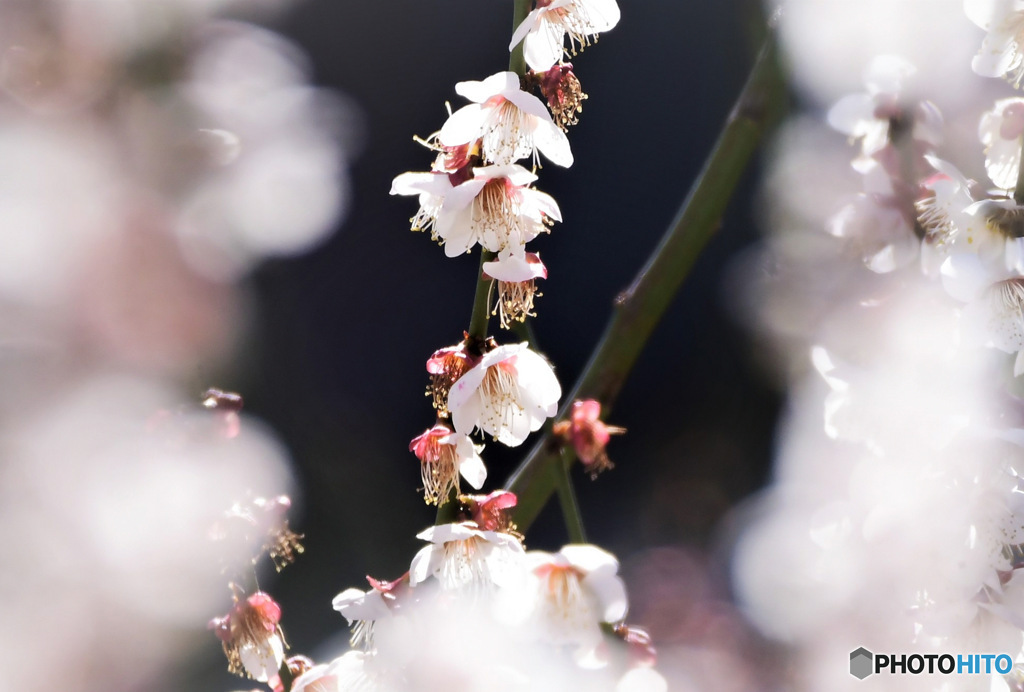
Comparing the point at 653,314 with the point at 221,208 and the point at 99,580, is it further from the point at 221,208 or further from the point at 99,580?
the point at 221,208

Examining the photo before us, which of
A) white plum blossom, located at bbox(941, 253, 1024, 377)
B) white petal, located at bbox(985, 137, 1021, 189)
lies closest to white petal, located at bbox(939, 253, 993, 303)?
white plum blossom, located at bbox(941, 253, 1024, 377)

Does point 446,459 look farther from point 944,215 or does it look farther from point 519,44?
point 944,215

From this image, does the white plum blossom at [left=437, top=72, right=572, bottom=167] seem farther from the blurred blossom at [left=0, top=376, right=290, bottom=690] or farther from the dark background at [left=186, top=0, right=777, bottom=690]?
the dark background at [left=186, top=0, right=777, bottom=690]

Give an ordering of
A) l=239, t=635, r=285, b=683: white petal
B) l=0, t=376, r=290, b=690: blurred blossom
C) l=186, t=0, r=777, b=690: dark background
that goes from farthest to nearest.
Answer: l=186, t=0, r=777, b=690: dark background → l=0, t=376, r=290, b=690: blurred blossom → l=239, t=635, r=285, b=683: white petal

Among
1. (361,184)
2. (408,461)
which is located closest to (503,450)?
(408,461)

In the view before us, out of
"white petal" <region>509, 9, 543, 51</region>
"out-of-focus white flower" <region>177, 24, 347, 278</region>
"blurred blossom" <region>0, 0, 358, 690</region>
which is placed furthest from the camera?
"out-of-focus white flower" <region>177, 24, 347, 278</region>

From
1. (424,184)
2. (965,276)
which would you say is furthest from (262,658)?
(965,276)
